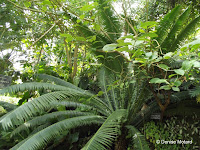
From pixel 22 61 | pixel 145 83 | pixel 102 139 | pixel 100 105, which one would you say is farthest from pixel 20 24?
pixel 102 139

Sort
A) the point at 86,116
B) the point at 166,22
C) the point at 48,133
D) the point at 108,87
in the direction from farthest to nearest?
1. the point at 86,116
2. the point at 166,22
3. the point at 48,133
4. the point at 108,87

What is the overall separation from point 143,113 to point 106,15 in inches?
59.1

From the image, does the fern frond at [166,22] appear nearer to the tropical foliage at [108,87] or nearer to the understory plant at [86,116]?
the tropical foliage at [108,87]

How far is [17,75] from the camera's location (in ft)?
12.0

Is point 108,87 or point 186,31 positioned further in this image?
point 186,31

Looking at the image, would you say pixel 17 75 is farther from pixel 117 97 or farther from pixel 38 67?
pixel 117 97

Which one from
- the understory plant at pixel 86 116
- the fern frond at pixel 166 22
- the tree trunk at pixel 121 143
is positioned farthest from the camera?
the tree trunk at pixel 121 143

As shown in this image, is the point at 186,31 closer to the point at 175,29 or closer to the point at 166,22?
the point at 175,29

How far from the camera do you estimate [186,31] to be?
2104mm

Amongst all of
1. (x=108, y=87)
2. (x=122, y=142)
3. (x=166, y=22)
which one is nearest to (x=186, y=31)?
(x=166, y=22)

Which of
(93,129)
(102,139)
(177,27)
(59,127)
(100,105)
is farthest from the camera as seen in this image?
(93,129)

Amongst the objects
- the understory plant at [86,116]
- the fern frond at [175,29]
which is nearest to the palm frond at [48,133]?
the understory plant at [86,116]

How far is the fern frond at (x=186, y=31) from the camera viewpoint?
2047 mm

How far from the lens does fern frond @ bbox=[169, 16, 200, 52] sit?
2047 mm
